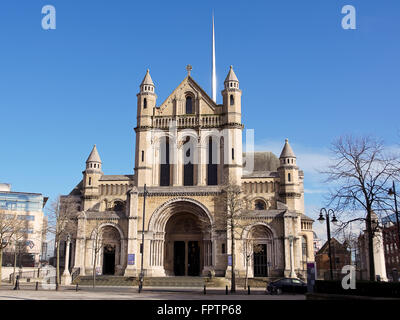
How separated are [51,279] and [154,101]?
25842mm

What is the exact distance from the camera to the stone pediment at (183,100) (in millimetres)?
58312

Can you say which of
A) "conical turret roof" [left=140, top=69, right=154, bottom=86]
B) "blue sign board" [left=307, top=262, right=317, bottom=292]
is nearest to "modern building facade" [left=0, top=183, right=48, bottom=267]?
"conical turret roof" [left=140, top=69, right=154, bottom=86]

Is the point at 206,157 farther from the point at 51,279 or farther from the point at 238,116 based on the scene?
the point at 51,279

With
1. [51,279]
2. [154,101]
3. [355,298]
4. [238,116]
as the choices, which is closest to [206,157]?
[238,116]

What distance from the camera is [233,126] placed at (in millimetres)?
55531

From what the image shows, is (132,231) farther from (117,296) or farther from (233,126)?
(117,296)

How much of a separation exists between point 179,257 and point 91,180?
53.2 ft

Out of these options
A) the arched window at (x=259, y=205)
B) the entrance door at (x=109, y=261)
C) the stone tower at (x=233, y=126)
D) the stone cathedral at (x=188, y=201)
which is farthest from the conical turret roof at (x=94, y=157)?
the arched window at (x=259, y=205)

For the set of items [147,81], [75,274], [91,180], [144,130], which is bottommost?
[75,274]

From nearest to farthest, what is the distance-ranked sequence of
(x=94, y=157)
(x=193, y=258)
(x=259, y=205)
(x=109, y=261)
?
1. (x=109, y=261)
2. (x=193, y=258)
3. (x=259, y=205)
4. (x=94, y=157)

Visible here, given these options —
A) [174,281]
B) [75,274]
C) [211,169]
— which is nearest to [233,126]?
[211,169]

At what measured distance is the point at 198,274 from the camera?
170 feet

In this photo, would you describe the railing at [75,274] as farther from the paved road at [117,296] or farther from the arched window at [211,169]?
the arched window at [211,169]
